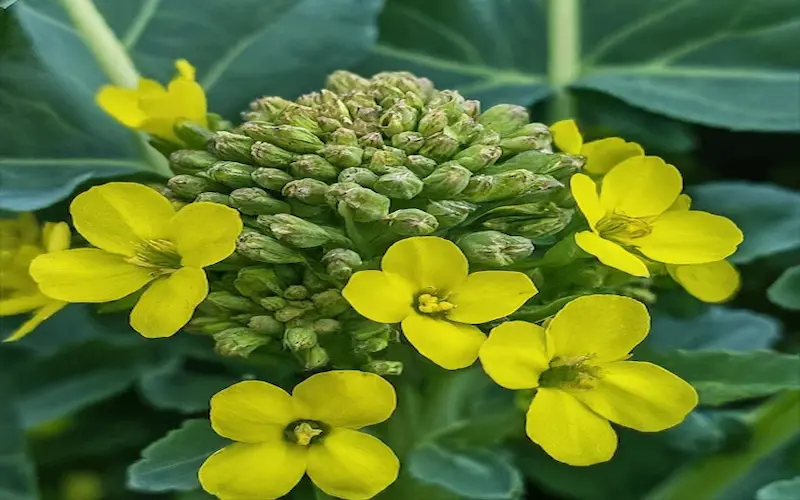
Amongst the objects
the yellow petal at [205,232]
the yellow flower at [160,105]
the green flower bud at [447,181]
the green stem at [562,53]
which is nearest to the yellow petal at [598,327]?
the green flower bud at [447,181]

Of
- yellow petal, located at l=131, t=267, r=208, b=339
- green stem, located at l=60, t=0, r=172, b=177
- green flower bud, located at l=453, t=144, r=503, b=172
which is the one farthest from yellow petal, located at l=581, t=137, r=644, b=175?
green stem, located at l=60, t=0, r=172, b=177

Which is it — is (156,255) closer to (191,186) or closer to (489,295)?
(191,186)

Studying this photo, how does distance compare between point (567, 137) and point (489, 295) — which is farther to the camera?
point (567, 137)

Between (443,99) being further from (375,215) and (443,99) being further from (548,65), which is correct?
(548,65)

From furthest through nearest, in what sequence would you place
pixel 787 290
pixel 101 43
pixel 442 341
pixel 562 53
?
pixel 562 53 → pixel 101 43 → pixel 787 290 → pixel 442 341

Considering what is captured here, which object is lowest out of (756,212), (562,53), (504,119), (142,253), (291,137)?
(142,253)

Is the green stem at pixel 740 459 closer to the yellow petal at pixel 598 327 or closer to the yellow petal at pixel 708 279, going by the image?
the yellow petal at pixel 708 279

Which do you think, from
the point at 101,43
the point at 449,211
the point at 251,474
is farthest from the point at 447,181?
the point at 101,43

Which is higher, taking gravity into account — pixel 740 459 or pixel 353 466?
pixel 740 459
